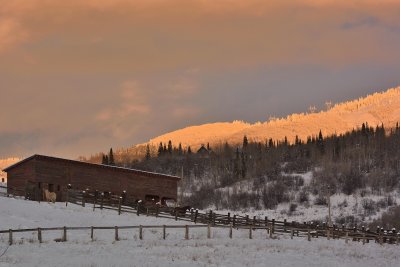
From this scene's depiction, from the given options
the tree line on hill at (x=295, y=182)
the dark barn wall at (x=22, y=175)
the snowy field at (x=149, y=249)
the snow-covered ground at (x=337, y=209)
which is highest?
the tree line on hill at (x=295, y=182)

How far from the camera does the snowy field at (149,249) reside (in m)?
28.9

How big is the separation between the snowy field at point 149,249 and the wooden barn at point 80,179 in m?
12.1

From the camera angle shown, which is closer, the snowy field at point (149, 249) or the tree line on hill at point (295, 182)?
the snowy field at point (149, 249)

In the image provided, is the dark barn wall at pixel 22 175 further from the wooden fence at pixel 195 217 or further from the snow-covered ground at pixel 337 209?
the snow-covered ground at pixel 337 209

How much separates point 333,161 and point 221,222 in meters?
143

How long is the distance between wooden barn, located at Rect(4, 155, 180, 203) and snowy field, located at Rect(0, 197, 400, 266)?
12082mm

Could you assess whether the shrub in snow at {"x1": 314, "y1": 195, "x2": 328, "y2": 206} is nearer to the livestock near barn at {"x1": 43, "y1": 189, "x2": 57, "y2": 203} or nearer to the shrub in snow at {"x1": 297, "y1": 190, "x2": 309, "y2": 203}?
the shrub in snow at {"x1": 297, "y1": 190, "x2": 309, "y2": 203}

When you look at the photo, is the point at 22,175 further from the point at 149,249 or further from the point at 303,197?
the point at 303,197

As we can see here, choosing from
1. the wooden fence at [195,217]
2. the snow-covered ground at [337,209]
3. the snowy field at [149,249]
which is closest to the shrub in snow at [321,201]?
the snow-covered ground at [337,209]

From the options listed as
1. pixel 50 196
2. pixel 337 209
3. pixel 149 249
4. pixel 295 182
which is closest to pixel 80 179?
pixel 50 196

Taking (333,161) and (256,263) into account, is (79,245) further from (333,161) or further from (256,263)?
(333,161)

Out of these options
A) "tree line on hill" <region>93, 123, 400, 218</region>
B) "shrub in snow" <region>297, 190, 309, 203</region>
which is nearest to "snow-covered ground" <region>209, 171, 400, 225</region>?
"shrub in snow" <region>297, 190, 309, 203</region>

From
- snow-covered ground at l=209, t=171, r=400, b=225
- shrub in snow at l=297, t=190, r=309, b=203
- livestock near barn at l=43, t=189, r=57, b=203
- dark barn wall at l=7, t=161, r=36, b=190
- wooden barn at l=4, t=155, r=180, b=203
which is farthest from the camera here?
shrub in snow at l=297, t=190, r=309, b=203

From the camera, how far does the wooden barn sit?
206 feet
